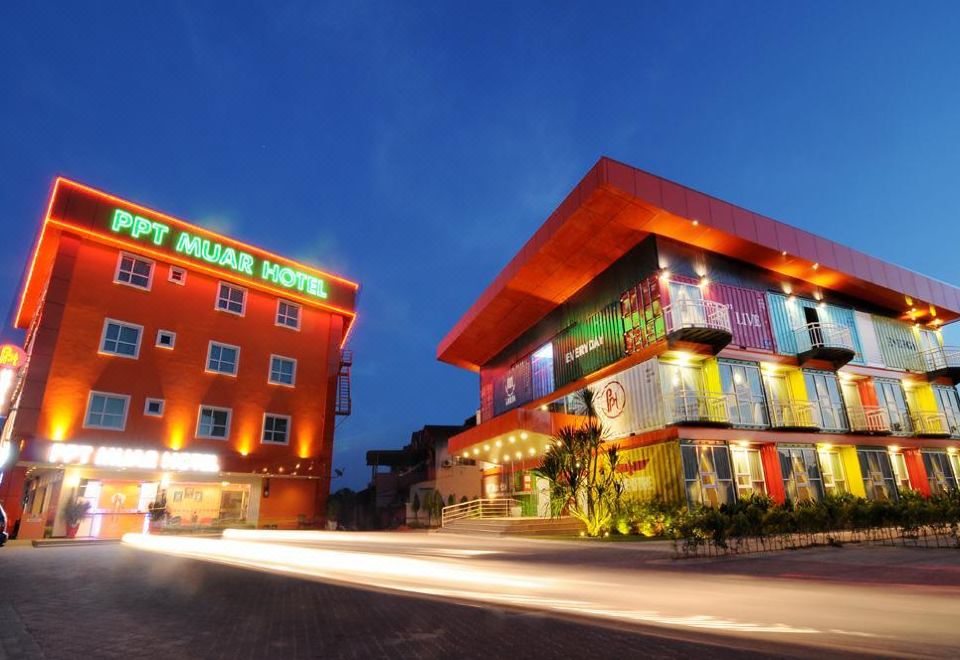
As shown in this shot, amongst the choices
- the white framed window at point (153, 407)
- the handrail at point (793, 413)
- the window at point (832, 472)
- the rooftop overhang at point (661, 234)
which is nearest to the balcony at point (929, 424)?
the rooftop overhang at point (661, 234)

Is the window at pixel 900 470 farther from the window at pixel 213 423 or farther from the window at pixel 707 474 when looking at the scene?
the window at pixel 213 423

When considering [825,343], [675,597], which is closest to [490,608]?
[675,597]

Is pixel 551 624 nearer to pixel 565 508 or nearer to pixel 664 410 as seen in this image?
pixel 664 410

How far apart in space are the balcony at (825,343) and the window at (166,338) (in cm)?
2878

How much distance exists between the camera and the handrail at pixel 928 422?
23391mm

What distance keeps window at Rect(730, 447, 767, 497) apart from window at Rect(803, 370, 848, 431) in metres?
4.36

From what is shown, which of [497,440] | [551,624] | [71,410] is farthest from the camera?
[497,440]

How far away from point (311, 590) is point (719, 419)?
16202mm

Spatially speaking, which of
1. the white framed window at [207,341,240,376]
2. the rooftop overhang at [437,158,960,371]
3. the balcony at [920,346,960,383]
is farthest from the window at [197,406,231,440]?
the balcony at [920,346,960,383]

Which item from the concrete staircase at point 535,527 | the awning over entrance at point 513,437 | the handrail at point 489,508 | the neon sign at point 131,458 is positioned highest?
the awning over entrance at point 513,437

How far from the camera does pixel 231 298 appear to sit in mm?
26047

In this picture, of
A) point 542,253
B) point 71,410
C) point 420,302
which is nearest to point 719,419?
point 542,253

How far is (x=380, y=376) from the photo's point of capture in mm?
193875

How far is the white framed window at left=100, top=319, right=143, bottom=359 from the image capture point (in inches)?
850
